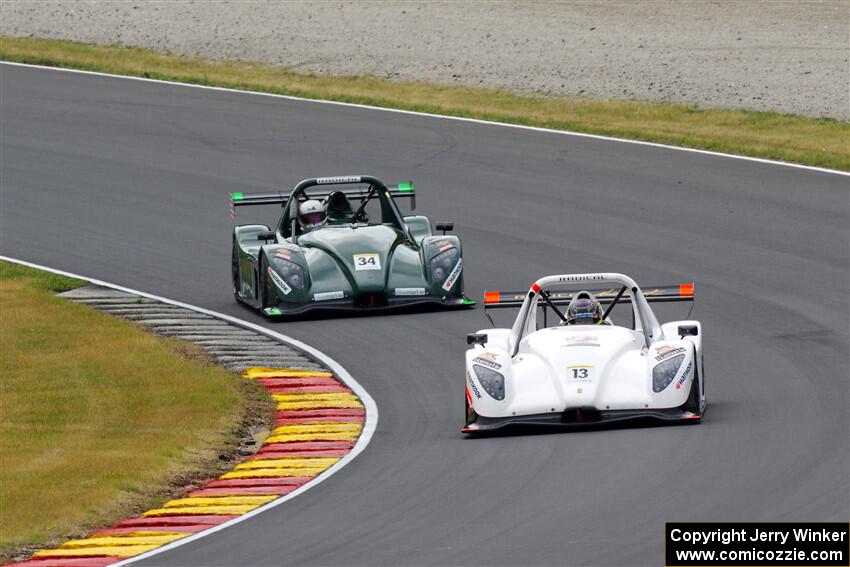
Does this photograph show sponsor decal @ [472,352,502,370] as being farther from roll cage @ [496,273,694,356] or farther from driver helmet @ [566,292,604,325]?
driver helmet @ [566,292,604,325]

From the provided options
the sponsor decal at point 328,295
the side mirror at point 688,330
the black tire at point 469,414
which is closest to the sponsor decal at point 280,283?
the sponsor decal at point 328,295

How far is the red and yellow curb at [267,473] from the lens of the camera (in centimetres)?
1344

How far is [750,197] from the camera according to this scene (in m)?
27.9

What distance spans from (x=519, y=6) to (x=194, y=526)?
105 ft

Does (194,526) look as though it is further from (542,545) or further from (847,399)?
(847,399)

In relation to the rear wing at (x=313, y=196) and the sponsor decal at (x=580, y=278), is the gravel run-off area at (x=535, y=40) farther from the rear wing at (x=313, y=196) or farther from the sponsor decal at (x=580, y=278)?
the sponsor decal at (x=580, y=278)

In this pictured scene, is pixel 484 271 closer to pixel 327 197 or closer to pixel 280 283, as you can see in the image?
pixel 327 197

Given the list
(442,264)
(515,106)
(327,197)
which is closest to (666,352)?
(442,264)

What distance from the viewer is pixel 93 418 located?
17.8m

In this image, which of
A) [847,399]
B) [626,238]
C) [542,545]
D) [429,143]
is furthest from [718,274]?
[542,545]

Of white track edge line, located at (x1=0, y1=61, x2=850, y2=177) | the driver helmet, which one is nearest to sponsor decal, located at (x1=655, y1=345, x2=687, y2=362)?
the driver helmet

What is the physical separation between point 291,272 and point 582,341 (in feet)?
22.8

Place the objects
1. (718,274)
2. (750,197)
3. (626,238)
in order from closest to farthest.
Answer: (718,274), (626,238), (750,197)

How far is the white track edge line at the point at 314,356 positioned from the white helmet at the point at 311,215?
1.62 m
